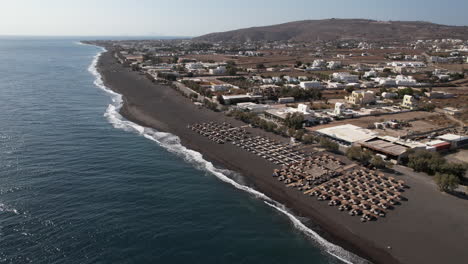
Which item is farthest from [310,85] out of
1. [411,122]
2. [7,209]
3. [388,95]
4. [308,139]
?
[7,209]

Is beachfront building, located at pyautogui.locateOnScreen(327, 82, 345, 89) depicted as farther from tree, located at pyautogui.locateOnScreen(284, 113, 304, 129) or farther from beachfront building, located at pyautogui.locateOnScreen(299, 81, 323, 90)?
tree, located at pyautogui.locateOnScreen(284, 113, 304, 129)

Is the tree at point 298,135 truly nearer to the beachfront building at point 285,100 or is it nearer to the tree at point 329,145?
the tree at point 329,145

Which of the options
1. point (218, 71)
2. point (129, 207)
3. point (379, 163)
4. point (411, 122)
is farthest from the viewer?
point (218, 71)

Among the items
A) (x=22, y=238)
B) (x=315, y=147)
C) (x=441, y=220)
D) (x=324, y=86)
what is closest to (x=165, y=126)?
(x=315, y=147)

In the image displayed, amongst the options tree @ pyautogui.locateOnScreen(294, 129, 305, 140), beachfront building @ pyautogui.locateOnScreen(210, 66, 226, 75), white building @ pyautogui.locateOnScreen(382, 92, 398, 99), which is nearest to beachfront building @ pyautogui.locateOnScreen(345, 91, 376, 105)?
white building @ pyautogui.locateOnScreen(382, 92, 398, 99)

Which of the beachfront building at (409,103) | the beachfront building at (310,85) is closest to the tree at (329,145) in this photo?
the beachfront building at (409,103)

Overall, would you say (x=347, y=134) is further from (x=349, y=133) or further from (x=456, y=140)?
(x=456, y=140)

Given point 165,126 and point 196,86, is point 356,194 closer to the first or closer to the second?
point 165,126
